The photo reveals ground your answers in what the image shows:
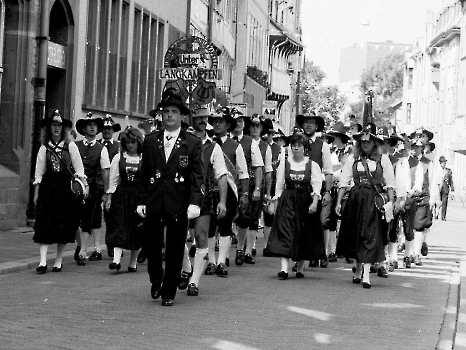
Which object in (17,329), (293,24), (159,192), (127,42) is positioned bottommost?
(17,329)

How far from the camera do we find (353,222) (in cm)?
1401

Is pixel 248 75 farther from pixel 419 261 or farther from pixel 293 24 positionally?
pixel 419 261

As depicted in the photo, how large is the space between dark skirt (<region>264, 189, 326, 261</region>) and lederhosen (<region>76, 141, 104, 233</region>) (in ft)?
9.54

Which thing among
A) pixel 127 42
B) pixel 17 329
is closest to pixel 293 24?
pixel 127 42

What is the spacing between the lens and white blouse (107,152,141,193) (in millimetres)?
14469

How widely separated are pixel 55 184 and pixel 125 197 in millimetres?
970

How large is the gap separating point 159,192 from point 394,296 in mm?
3326

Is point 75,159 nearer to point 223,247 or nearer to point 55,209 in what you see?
point 55,209

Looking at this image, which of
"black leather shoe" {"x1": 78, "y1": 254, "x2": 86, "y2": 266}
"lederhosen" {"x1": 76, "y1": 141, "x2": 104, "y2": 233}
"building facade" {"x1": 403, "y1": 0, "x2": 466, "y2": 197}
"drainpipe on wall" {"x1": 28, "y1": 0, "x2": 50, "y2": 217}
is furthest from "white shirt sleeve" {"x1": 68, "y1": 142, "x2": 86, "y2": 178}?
"building facade" {"x1": 403, "y1": 0, "x2": 466, "y2": 197}

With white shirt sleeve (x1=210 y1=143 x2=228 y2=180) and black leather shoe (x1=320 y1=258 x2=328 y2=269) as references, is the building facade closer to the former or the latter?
black leather shoe (x1=320 y1=258 x2=328 y2=269)

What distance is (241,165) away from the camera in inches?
588

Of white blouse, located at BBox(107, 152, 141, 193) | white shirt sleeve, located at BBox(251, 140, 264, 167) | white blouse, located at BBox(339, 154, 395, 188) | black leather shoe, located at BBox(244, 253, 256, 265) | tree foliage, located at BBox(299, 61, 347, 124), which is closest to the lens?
white blouse, located at BBox(339, 154, 395, 188)

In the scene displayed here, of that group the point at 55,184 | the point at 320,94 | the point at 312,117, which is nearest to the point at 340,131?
the point at 312,117

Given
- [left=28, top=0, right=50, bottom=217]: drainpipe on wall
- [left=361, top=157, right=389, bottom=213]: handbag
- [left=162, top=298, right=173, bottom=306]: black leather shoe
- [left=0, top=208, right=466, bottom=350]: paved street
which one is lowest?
[left=0, top=208, right=466, bottom=350]: paved street
